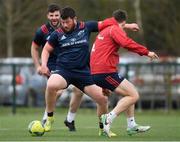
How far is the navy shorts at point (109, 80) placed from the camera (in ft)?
46.0

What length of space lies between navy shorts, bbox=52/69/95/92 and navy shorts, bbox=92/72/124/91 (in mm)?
491

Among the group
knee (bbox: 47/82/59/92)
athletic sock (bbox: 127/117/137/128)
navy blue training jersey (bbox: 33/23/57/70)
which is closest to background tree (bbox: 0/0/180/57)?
navy blue training jersey (bbox: 33/23/57/70)

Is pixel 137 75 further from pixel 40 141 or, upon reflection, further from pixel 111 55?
pixel 40 141

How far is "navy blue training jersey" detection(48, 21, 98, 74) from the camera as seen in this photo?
14492 millimetres

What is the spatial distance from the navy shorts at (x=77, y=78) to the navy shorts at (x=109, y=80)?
1.61 feet

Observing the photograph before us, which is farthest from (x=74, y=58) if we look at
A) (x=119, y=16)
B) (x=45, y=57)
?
(x=119, y=16)

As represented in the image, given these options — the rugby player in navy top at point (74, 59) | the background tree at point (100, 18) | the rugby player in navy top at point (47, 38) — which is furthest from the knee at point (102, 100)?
the background tree at point (100, 18)

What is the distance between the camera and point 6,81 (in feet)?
87.3

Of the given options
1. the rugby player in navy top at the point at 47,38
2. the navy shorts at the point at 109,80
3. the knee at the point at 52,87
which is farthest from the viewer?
the rugby player in navy top at the point at 47,38

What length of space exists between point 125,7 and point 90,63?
103 feet

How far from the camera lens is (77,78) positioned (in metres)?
14.6

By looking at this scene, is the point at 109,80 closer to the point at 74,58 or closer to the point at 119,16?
the point at 74,58

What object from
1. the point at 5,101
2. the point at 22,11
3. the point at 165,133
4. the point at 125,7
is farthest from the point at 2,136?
the point at 125,7

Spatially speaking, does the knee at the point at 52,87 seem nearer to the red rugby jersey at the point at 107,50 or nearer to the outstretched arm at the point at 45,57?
the outstretched arm at the point at 45,57
